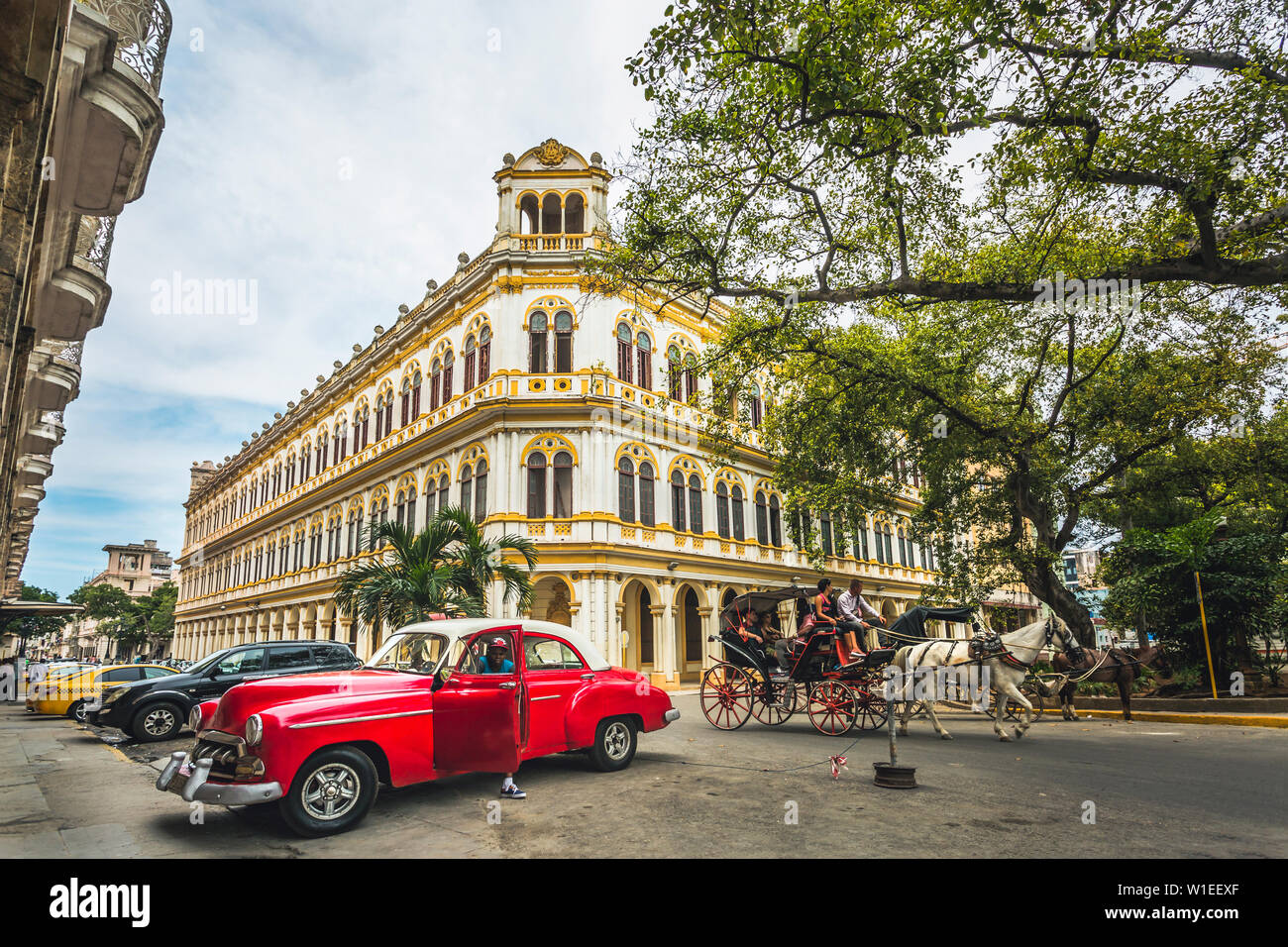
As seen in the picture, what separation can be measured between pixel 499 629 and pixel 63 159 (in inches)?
283

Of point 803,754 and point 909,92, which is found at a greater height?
point 909,92

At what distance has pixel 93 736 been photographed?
1411cm

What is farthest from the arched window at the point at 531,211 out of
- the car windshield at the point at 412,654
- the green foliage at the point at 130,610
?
the green foliage at the point at 130,610

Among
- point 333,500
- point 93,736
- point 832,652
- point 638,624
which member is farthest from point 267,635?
point 832,652

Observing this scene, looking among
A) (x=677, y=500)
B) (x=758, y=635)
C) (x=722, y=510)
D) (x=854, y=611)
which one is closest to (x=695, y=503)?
(x=677, y=500)

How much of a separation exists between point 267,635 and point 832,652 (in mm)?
38054

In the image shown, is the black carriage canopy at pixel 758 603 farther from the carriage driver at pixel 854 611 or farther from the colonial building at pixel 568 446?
the colonial building at pixel 568 446

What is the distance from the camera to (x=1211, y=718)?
1284 centimetres

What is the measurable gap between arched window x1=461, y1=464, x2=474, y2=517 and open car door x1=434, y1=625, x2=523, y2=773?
18145 mm

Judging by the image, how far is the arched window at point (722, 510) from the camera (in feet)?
89.6

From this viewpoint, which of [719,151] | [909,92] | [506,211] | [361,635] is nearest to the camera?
[909,92]

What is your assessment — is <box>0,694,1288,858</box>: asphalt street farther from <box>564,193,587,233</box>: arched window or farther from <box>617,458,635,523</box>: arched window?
<box>564,193,587,233</box>: arched window

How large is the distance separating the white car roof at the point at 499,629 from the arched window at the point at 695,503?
690 inches

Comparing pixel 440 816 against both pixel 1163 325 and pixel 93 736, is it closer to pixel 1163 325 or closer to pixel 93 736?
pixel 93 736
